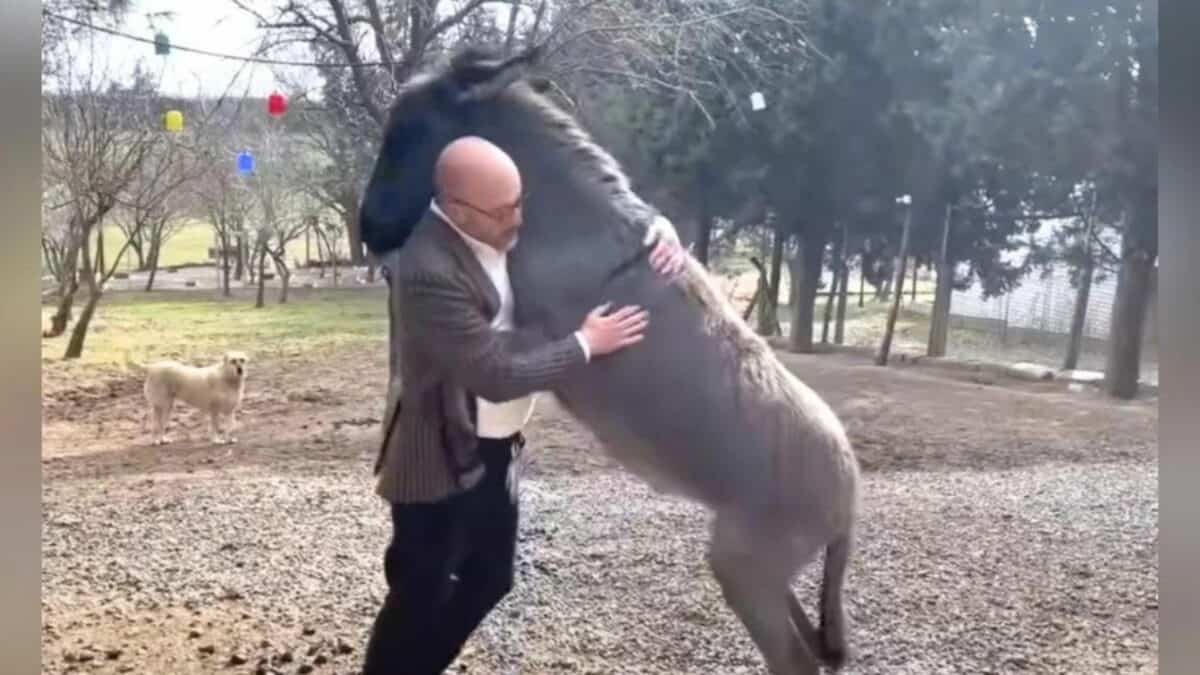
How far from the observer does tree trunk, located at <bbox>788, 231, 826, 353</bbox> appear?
1832mm

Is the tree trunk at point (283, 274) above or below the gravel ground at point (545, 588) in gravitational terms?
above

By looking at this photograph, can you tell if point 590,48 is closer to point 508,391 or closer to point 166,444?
point 508,391

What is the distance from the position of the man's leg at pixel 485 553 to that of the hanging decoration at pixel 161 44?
2.44 feet

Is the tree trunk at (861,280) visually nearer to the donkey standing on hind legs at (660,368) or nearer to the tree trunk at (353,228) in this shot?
the donkey standing on hind legs at (660,368)

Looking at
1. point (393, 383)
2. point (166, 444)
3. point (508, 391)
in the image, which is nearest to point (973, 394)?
point (508, 391)

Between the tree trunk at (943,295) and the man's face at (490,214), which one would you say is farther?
the tree trunk at (943,295)

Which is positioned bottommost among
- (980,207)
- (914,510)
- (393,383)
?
(914,510)

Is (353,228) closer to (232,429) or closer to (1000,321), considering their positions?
(232,429)

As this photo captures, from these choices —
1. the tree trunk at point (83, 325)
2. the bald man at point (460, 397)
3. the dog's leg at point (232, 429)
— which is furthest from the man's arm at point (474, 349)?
the tree trunk at point (83, 325)

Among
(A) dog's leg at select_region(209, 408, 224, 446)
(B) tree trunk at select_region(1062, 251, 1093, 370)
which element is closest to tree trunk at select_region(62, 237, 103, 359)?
(A) dog's leg at select_region(209, 408, 224, 446)

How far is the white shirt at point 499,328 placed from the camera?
1.70 meters

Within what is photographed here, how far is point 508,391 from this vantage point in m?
1.71

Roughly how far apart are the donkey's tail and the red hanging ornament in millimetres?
1034

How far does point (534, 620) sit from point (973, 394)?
2.50 feet
